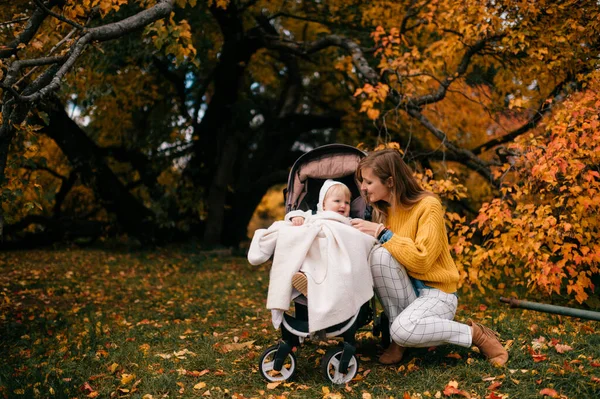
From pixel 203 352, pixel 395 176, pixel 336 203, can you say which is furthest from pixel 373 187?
pixel 203 352

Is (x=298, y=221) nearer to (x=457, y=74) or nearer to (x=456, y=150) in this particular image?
(x=457, y=74)

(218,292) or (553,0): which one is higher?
(553,0)

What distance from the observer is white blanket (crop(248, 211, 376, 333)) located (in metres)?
3.07

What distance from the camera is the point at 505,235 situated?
187 inches

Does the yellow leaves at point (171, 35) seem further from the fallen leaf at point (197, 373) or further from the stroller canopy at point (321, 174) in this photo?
the fallen leaf at point (197, 373)

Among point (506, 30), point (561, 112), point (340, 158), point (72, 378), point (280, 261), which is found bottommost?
point (72, 378)

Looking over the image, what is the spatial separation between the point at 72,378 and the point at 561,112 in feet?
13.7

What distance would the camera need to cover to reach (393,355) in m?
3.56

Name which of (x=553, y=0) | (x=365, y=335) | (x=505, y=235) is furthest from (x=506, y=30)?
(x=365, y=335)

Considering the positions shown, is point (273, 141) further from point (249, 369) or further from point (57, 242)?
point (249, 369)

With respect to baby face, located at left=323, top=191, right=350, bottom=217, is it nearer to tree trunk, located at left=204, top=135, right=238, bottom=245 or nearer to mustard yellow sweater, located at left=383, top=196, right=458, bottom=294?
mustard yellow sweater, located at left=383, top=196, right=458, bottom=294

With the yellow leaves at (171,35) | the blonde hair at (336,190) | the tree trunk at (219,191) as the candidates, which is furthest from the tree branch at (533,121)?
the tree trunk at (219,191)

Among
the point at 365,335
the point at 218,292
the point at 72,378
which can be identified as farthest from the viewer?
the point at 218,292

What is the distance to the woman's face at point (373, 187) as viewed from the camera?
349cm
